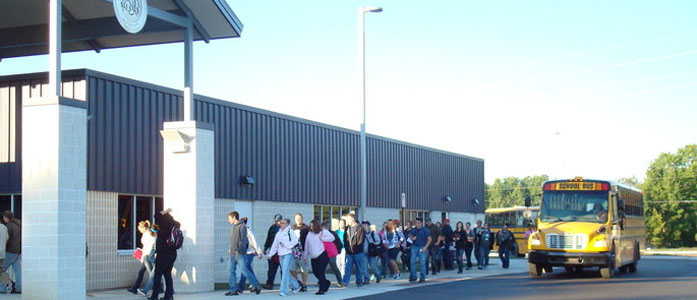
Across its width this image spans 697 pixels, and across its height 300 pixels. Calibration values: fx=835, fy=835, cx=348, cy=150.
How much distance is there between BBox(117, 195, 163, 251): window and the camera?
1952cm

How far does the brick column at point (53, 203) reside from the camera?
46.2ft

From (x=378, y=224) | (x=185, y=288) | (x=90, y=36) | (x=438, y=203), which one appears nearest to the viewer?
(x=185, y=288)

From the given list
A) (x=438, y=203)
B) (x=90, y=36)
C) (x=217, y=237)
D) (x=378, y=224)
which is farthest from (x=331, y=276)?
(x=438, y=203)

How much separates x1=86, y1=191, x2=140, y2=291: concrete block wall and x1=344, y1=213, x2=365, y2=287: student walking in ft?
16.8

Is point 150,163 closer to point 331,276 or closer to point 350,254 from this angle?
point 350,254

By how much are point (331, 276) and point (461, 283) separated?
4.93 m

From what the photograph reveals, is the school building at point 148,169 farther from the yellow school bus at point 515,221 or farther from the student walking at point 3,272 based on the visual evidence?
the yellow school bus at point 515,221

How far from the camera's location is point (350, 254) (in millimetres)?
20609

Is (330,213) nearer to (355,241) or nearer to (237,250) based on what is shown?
(355,241)

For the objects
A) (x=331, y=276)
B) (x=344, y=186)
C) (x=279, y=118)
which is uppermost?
(x=279, y=118)

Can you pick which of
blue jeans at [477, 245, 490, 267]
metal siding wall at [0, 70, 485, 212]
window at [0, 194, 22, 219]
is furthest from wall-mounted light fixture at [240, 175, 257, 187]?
blue jeans at [477, 245, 490, 267]

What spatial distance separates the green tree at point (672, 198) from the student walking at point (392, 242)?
71.3m

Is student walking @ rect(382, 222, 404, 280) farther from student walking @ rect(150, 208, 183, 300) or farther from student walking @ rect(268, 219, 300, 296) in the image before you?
student walking @ rect(150, 208, 183, 300)

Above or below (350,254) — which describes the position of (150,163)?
above
